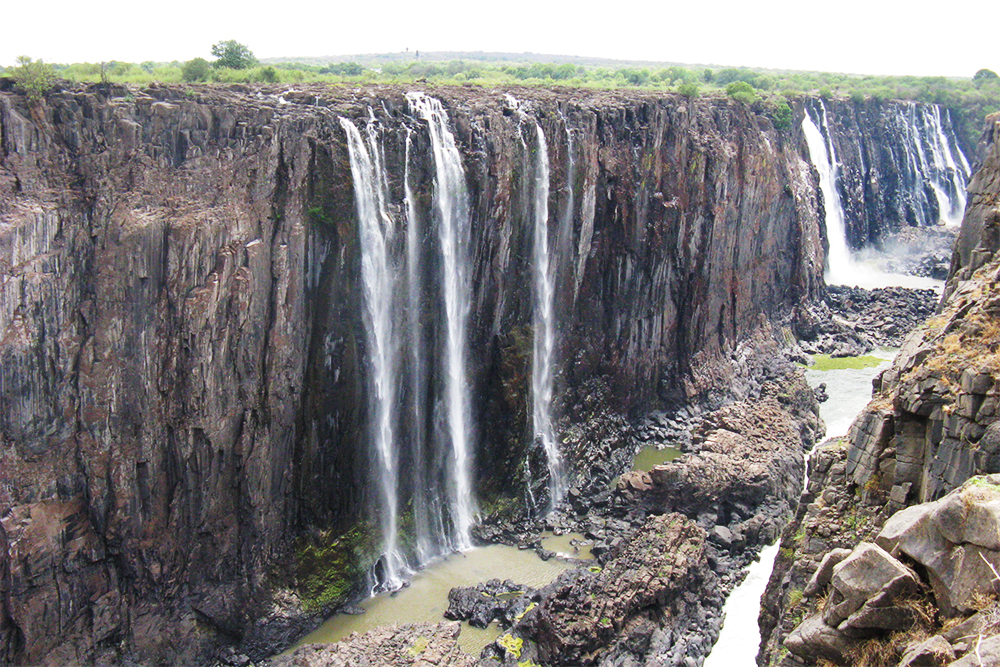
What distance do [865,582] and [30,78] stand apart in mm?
25445

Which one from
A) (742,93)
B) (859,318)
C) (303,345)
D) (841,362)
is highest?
(742,93)

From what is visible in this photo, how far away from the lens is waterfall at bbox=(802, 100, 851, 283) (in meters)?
66.0

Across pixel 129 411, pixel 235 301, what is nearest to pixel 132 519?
pixel 129 411

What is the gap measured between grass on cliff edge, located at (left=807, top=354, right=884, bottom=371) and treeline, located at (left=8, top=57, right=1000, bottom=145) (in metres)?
17.7

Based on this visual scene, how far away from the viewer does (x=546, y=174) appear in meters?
36.9

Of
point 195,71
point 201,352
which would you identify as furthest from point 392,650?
point 195,71

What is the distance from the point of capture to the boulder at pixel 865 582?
12133mm

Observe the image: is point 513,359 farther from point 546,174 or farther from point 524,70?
point 524,70

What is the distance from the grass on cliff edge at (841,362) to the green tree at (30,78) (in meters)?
42.3

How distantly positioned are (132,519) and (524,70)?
180 ft

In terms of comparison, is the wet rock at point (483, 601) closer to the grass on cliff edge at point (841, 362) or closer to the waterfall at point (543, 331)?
the waterfall at point (543, 331)

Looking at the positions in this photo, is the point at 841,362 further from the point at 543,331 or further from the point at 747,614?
the point at 747,614

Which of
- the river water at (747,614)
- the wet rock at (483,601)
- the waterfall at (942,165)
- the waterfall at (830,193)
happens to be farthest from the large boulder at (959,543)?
the waterfall at (942,165)

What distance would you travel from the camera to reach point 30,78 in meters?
25.0
